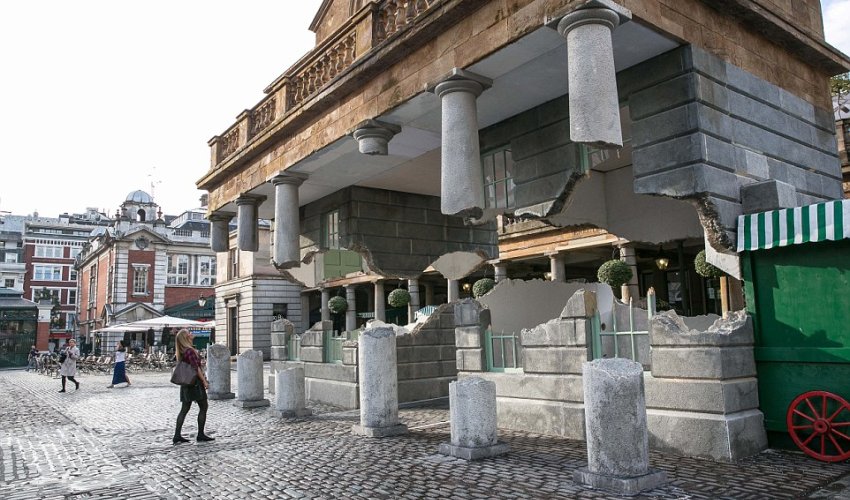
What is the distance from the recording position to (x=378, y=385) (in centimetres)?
976

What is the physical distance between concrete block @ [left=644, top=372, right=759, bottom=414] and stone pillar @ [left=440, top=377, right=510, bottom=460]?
206 cm

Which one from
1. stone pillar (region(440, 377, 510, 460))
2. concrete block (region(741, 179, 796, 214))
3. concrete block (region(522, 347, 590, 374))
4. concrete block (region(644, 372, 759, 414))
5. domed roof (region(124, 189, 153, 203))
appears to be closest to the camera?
concrete block (region(644, 372, 759, 414))

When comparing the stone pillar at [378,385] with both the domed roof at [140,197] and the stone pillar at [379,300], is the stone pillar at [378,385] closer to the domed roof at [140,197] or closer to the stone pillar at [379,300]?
the stone pillar at [379,300]

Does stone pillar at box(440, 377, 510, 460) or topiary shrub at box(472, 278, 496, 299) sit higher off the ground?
topiary shrub at box(472, 278, 496, 299)

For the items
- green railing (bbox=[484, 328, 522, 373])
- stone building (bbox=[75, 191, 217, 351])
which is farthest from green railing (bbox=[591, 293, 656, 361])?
stone building (bbox=[75, 191, 217, 351])

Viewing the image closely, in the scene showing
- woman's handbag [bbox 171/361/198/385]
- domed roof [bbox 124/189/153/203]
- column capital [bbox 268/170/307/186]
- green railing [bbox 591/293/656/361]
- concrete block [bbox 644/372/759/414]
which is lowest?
concrete block [bbox 644/372/759/414]

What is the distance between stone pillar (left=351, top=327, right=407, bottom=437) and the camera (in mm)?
9672

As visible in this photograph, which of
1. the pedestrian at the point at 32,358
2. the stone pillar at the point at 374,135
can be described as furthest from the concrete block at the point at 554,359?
the pedestrian at the point at 32,358

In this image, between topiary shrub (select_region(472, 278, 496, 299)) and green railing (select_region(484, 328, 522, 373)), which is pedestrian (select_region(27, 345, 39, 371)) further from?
green railing (select_region(484, 328, 522, 373))

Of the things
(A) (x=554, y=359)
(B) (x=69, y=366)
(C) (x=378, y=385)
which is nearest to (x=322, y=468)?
(C) (x=378, y=385)

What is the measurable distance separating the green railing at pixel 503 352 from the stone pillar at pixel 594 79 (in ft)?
13.7

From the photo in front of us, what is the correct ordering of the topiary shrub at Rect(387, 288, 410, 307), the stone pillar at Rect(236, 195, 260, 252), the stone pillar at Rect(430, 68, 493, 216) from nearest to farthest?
the stone pillar at Rect(430, 68, 493, 216), the stone pillar at Rect(236, 195, 260, 252), the topiary shrub at Rect(387, 288, 410, 307)

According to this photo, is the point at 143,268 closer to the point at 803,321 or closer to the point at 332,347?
the point at 332,347

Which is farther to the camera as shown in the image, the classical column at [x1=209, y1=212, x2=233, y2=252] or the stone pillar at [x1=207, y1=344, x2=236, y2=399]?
the classical column at [x1=209, y1=212, x2=233, y2=252]
